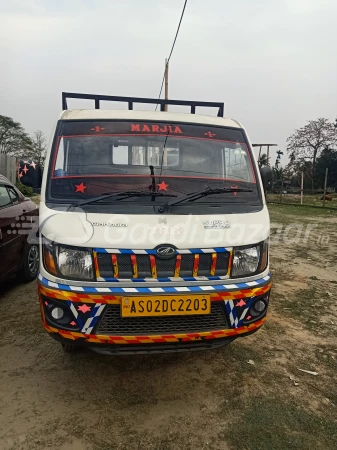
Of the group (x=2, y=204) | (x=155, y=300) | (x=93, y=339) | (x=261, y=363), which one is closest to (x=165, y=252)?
(x=155, y=300)

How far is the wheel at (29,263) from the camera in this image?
209 inches

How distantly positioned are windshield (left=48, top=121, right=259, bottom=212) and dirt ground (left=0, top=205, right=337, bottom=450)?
147cm

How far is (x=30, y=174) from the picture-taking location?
11.3 feet

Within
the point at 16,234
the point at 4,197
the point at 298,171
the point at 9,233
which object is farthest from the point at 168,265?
the point at 298,171

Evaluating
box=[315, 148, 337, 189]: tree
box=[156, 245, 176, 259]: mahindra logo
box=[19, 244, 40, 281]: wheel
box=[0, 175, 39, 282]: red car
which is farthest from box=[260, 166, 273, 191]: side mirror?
box=[315, 148, 337, 189]: tree

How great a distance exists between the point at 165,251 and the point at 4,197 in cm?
340

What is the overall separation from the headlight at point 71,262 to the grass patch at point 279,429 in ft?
4.75

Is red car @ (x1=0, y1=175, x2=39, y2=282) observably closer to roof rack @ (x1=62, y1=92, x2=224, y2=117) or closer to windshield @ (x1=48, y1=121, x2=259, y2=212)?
roof rack @ (x1=62, y1=92, x2=224, y2=117)

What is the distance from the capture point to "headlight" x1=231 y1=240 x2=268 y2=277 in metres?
2.70

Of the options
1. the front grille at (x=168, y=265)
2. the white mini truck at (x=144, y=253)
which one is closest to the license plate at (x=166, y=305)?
the white mini truck at (x=144, y=253)

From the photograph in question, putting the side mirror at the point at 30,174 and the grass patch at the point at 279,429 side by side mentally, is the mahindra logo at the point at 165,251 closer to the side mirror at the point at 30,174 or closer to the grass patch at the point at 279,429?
the grass patch at the point at 279,429

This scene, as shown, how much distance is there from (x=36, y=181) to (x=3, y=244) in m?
1.53

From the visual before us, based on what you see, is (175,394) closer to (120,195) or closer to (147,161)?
(120,195)

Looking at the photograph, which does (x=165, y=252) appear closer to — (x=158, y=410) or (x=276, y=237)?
(x=158, y=410)
